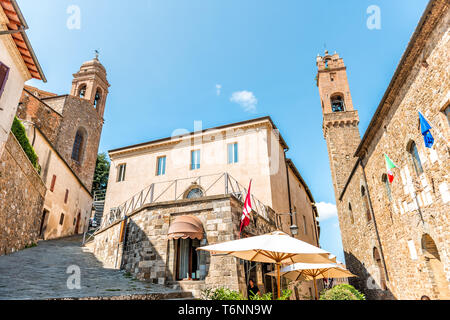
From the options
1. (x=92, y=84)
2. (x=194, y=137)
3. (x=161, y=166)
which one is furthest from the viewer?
(x=92, y=84)

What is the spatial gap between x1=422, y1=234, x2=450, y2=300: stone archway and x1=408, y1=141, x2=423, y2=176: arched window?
204 centimetres

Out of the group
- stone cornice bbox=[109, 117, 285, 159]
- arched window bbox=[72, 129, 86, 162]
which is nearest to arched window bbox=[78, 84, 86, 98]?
arched window bbox=[72, 129, 86, 162]

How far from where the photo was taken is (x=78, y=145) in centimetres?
2853

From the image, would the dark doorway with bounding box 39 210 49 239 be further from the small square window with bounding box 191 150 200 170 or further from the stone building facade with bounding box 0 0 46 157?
the stone building facade with bounding box 0 0 46 157

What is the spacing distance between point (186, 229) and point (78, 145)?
75.5 feet

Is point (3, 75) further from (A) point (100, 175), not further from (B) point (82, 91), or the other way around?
(A) point (100, 175)

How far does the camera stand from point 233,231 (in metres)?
10.2

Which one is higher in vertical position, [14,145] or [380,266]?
[14,145]

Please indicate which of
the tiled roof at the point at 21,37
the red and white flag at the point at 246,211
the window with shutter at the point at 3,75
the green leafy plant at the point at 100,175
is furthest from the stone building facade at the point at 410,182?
the green leafy plant at the point at 100,175

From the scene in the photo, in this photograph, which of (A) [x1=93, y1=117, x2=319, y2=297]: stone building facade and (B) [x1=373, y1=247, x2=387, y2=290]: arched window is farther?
(B) [x1=373, y1=247, x2=387, y2=290]: arched window

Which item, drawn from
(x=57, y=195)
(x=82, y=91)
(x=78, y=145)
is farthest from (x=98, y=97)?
(x=57, y=195)

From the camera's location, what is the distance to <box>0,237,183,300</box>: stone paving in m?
6.43

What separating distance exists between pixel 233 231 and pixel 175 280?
2.60 meters

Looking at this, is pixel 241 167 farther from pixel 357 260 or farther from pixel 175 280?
pixel 357 260
